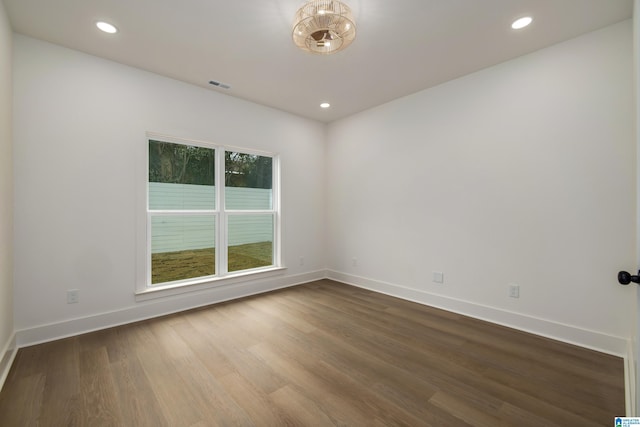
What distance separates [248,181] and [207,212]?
77cm

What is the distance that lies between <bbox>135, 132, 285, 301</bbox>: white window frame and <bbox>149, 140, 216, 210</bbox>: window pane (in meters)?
0.06

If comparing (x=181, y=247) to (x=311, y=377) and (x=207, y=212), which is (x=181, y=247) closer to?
(x=207, y=212)

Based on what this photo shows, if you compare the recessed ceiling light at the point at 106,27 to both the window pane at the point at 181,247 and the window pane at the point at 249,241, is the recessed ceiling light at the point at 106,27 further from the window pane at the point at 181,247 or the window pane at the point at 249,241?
the window pane at the point at 249,241

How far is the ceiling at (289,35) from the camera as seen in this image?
2.10 meters

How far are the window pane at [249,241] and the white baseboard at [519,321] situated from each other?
1.74 m

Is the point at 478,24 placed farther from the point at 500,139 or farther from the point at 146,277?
the point at 146,277

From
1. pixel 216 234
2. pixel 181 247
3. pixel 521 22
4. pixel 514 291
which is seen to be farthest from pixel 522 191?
pixel 181 247

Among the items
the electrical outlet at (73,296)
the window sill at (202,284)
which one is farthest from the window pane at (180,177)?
the electrical outlet at (73,296)

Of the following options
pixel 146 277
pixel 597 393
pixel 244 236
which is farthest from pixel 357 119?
pixel 597 393

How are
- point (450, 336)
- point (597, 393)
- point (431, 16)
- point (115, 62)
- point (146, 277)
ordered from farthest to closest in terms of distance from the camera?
point (146, 277) < point (115, 62) < point (450, 336) < point (431, 16) < point (597, 393)

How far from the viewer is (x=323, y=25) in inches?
77.9

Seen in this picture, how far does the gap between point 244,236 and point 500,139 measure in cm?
340

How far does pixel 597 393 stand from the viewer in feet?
5.96

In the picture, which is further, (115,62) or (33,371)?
(115,62)
